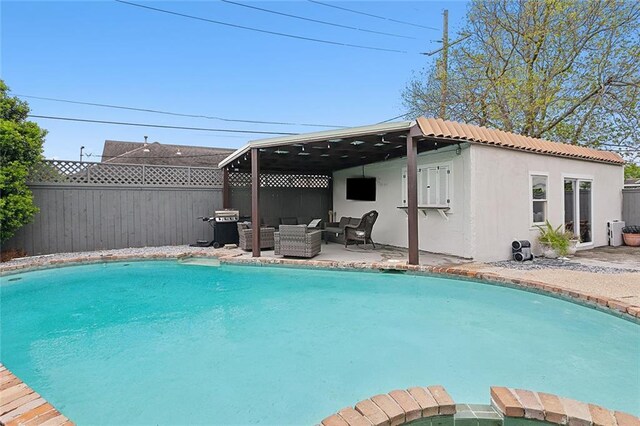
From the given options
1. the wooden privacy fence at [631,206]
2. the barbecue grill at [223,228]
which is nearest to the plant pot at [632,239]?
the wooden privacy fence at [631,206]

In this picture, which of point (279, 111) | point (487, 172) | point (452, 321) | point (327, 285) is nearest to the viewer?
point (452, 321)

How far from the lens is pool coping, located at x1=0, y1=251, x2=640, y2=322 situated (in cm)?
441

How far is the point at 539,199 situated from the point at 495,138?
7.01 feet

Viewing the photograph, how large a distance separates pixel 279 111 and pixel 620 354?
18.1 m

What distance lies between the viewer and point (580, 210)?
1002 centimetres

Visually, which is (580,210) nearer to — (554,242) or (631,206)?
(631,206)

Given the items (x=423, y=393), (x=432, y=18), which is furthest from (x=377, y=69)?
(x=423, y=393)

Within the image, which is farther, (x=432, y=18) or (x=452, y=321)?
(x=432, y=18)

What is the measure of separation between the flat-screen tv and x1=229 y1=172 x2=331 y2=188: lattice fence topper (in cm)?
155

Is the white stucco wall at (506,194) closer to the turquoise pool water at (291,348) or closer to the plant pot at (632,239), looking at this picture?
the turquoise pool water at (291,348)

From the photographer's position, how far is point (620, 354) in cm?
329

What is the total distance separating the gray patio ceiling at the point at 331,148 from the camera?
22.0 feet

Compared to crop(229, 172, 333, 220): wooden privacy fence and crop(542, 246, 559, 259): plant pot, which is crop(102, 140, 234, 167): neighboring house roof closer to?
crop(229, 172, 333, 220): wooden privacy fence

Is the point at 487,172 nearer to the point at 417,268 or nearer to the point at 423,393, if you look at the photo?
the point at 417,268
